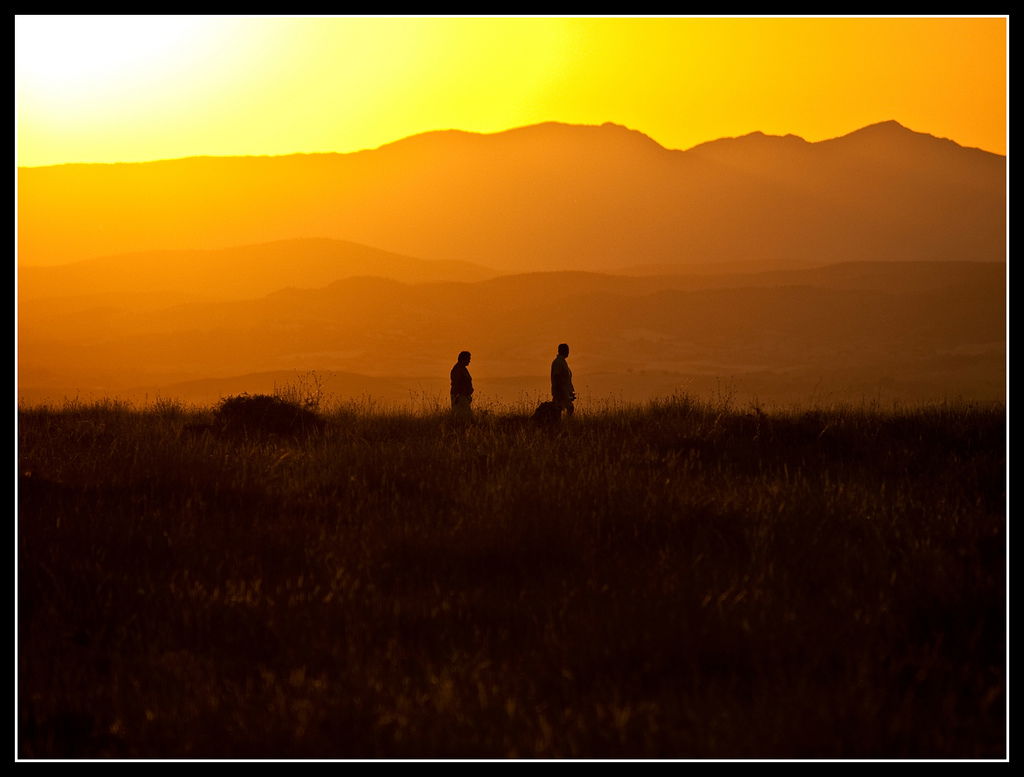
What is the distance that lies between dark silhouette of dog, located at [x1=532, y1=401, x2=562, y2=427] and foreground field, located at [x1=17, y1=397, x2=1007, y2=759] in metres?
3.33

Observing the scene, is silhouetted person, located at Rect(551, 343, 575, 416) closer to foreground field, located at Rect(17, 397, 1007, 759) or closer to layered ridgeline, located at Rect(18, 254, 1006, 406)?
foreground field, located at Rect(17, 397, 1007, 759)

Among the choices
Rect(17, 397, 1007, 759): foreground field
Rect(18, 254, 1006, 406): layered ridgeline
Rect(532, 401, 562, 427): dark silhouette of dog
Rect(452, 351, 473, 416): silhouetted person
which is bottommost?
Rect(17, 397, 1007, 759): foreground field

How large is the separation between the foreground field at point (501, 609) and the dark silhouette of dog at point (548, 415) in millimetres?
3327

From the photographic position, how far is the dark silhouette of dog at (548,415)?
13.2m

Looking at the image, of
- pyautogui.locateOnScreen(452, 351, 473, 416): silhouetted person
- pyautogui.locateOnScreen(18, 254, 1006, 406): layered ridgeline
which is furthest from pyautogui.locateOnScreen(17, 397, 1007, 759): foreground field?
pyautogui.locateOnScreen(18, 254, 1006, 406): layered ridgeline

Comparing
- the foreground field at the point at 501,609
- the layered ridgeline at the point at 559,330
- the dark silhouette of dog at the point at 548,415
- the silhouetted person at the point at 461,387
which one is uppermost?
the layered ridgeline at the point at 559,330

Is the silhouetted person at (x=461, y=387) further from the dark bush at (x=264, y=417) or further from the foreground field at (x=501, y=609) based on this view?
the foreground field at (x=501, y=609)

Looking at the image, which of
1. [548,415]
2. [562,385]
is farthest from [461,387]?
[548,415]

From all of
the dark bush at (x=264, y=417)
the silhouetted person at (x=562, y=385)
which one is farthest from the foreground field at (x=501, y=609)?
the silhouetted person at (x=562, y=385)

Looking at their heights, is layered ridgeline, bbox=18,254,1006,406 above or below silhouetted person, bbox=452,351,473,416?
above

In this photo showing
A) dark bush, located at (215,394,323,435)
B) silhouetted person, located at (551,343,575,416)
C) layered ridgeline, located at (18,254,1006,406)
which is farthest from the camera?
layered ridgeline, located at (18,254,1006,406)

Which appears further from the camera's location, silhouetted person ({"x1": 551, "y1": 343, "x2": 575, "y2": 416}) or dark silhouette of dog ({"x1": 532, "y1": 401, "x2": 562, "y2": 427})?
silhouetted person ({"x1": 551, "y1": 343, "x2": 575, "y2": 416})

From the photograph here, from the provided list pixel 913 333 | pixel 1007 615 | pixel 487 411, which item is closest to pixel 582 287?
pixel 913 333

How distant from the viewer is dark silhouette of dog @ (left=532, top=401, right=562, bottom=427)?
1323 cm
